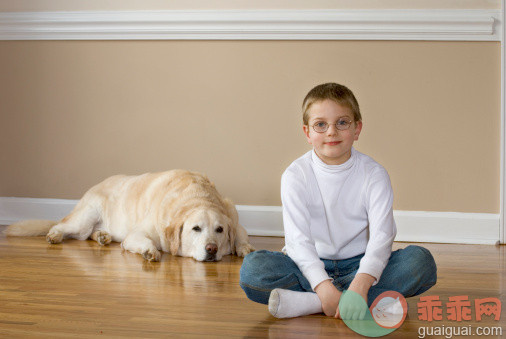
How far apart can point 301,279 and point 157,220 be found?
1179mm

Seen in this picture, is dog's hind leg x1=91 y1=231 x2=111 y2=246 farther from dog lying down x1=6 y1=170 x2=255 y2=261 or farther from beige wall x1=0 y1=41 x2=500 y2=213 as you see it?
beige wall x1=0 y1=41 x2=500 y2=213

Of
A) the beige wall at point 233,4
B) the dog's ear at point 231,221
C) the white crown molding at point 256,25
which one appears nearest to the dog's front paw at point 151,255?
the dog's ear at point 231,221

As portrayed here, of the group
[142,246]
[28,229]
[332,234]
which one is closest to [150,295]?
[332,234]

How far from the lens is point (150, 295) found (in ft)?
6.13

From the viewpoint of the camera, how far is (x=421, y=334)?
4.78 ft

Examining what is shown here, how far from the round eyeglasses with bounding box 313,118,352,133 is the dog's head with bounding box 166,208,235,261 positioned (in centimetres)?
99

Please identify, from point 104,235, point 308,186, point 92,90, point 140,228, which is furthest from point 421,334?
point 92,90

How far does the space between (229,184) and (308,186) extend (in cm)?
152

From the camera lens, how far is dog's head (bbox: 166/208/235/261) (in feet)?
8.28

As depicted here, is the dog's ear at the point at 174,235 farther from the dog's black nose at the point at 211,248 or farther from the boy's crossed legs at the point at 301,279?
the boy's crossed legs at the point at 301,279

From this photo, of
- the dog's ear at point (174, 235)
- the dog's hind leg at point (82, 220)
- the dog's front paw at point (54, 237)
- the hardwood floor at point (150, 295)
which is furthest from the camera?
the dog's hind leg at point (82, 220)

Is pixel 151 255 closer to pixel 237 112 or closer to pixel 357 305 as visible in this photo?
pixel 237 112

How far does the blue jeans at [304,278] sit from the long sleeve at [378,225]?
0.19 ft

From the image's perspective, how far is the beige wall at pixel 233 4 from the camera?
3.01 meters
